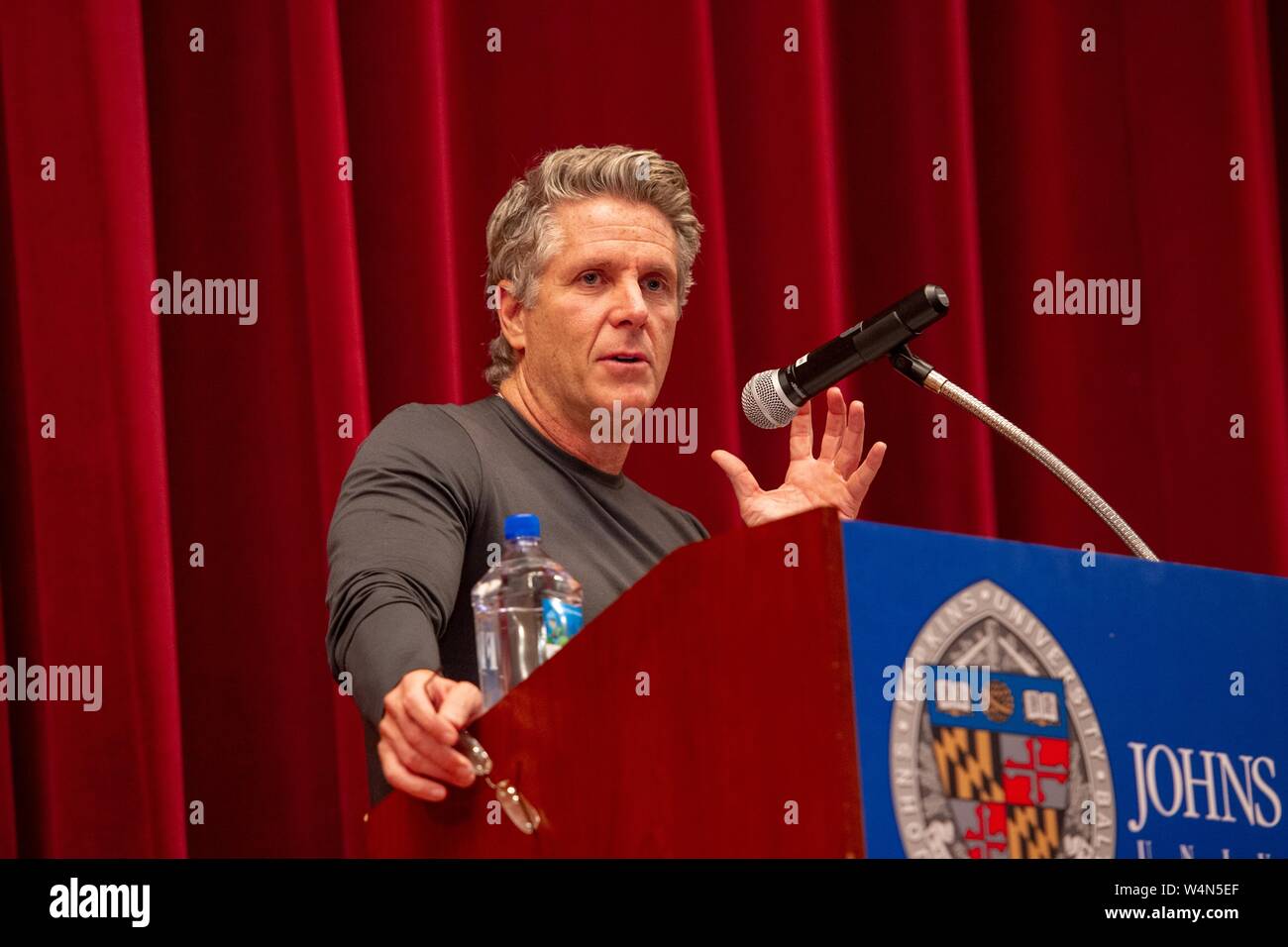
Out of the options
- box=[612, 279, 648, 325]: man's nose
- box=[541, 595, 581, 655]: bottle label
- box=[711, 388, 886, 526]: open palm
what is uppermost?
box=[612, 279, 648, 325]: man's nose

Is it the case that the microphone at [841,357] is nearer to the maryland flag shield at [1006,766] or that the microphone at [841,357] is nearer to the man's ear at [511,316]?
the man's ear at [511,316]

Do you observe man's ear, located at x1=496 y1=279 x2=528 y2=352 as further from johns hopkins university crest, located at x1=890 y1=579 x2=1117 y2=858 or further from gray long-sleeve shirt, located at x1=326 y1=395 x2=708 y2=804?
johns hopkins university crest, located at x1=890 y1=579 x2=1117 y2=858

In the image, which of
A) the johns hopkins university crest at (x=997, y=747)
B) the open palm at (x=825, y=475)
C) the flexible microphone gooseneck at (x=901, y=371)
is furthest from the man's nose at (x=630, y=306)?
the johns hopkins university crest at (x=997, y=747)

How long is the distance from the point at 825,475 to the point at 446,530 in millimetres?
626

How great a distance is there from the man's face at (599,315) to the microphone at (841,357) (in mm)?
295

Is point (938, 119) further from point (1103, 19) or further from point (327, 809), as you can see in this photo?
point (327, 809)

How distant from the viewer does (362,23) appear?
2459 mm

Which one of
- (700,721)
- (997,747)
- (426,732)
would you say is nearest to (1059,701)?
(997,747)

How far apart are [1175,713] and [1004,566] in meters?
0.20

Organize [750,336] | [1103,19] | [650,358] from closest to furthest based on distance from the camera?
[650,358]
[750,336]
[1103,19]

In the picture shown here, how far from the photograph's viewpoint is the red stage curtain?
217 centimetres

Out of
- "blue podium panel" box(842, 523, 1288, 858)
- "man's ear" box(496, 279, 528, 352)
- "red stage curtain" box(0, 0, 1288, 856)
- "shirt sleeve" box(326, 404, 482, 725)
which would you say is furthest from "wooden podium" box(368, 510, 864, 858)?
"red stage curtain" box(0, 0, 1288, 856)
